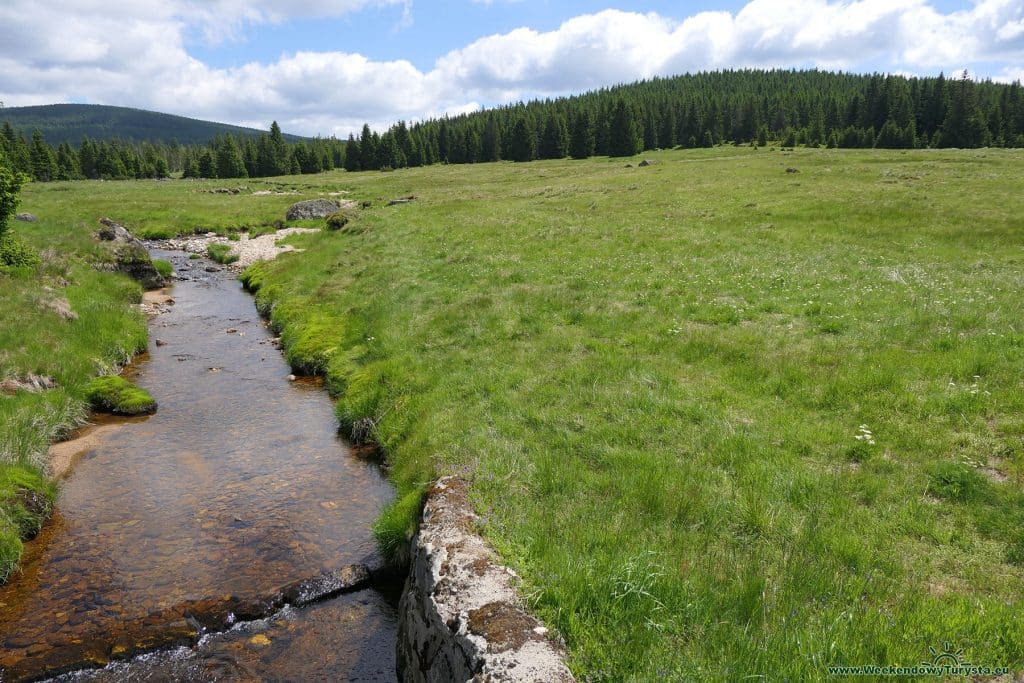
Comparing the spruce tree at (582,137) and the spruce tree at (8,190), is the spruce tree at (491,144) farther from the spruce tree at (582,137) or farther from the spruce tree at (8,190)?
the spruce tree at (8,190)

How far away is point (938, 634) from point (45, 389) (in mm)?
19662

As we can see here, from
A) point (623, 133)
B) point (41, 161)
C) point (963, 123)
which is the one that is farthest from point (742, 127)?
point (41, 161)

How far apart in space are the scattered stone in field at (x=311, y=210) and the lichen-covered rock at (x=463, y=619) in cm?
5404

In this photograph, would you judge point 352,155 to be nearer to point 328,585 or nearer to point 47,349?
point 47,349

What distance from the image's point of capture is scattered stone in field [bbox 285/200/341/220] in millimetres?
56000

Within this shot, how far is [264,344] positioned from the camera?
2256 centimetres

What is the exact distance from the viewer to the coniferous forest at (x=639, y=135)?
115625 millimetres

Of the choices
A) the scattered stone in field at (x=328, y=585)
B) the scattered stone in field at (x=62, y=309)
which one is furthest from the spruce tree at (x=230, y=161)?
the scattered stone in field at (x=328, y=585)

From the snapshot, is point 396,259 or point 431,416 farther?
point 396,259

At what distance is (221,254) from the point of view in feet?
141

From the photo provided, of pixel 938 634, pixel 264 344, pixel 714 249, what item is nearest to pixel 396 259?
pixel 264 344

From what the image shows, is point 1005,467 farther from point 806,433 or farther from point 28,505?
point 28,505

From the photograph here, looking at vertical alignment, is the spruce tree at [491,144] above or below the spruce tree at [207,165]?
above

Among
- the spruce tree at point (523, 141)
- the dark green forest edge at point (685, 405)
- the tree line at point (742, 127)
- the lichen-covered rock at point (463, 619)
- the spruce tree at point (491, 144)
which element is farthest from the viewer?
the spruce tree at point (491, 144)
